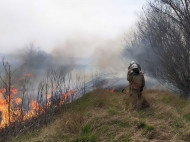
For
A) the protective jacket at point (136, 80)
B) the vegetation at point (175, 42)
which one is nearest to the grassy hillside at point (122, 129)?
the protective jacket at point (136, 80)

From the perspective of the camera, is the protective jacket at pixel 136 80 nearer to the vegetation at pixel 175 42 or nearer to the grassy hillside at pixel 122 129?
the grassy hillside at pixel 122 129

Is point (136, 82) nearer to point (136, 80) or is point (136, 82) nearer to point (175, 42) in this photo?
point (136, 80)

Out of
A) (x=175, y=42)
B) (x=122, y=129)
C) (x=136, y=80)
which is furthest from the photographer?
(x=175, y=42)

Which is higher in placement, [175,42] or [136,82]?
[175,42]

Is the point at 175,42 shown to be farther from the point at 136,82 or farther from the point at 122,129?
the point at 122,129

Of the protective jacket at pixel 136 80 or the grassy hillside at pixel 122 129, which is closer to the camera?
the grassy hillside at pixel 122 129

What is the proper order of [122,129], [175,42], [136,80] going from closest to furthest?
[122,129] < [136,80] < [175,42]

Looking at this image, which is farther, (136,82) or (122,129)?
(136,82)

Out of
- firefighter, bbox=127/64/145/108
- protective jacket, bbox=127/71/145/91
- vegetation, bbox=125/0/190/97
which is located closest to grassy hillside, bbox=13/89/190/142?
firefighter, bbox=127/64/145/108

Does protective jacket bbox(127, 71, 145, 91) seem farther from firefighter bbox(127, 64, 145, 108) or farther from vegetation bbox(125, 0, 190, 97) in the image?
vegetation bbox(125, 0, 190, 97)

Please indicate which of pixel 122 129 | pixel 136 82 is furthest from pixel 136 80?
pixel 122 129

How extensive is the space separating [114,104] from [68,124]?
9.90 feet

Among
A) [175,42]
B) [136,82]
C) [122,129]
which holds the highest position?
[175,42]

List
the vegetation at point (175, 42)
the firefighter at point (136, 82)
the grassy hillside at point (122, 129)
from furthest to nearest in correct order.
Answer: the vegetation at point (175, 42) < the firefighter at point (136, 82) < the grassy hillside at point (122, 129)
